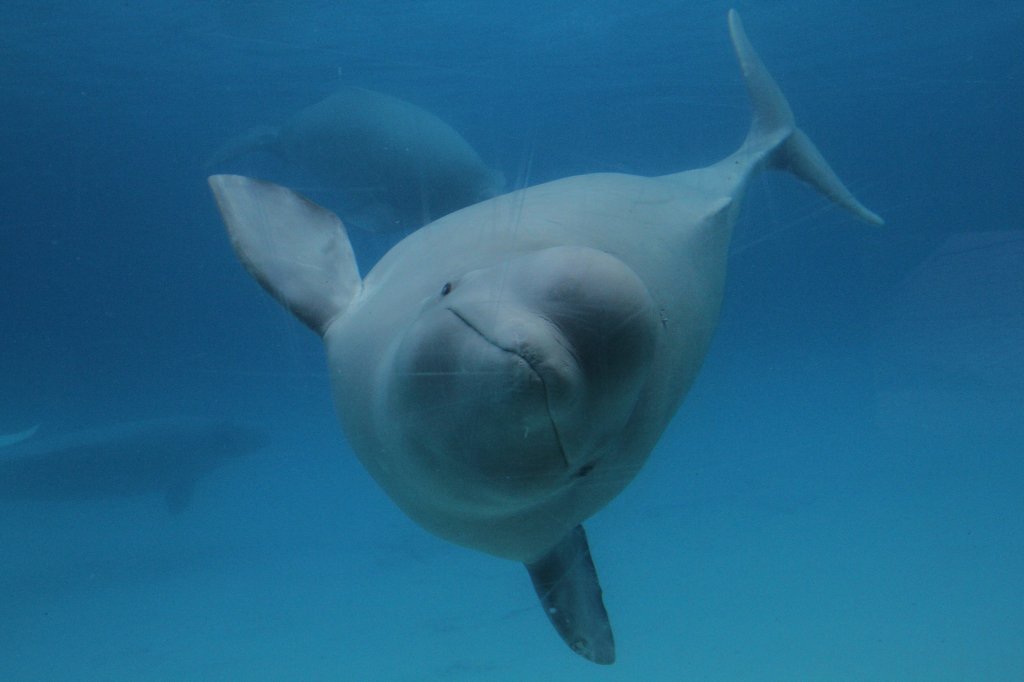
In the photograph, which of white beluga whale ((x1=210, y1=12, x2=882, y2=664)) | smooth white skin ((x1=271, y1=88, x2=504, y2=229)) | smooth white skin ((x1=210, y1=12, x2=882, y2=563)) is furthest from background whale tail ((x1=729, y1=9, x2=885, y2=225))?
smooth white skin ((x1=271, y1=88, x2=504, y2=229))

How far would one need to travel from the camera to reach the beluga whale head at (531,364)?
5.69 feet

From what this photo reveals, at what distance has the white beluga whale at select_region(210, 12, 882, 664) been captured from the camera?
1.80m

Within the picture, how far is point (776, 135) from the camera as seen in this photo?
6973mm

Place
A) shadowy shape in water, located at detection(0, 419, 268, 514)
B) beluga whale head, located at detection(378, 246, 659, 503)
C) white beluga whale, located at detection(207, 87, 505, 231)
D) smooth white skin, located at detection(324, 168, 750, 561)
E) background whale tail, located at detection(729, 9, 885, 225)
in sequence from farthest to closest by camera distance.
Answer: shadowy shape in water, located at detection(0, 419, 268, 514) → white beluga whale, located at detection(207, 87, 505, 231) → background whale tail, located at detection(729, 9, 885, 225) → smooth white skin, located at detection(324, 168, 750, 561) → beluga whale head, located at detection(378, 246, 659, 503)

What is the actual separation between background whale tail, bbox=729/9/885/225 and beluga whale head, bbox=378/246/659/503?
5346 millimetres

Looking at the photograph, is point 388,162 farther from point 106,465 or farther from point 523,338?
point 106,465

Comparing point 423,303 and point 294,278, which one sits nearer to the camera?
point 423,303

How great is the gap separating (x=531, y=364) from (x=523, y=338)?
6cm

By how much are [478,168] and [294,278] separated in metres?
6.55

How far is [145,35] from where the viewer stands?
19.0 m

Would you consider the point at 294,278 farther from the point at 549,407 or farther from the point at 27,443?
the point at 27,443

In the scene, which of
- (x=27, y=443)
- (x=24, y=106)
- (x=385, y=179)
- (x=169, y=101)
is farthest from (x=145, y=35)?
(x=385, y=179)

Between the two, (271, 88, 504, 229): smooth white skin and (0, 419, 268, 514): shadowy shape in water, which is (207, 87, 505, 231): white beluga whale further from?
(0, 419, 268, 514): shadowy shape in water

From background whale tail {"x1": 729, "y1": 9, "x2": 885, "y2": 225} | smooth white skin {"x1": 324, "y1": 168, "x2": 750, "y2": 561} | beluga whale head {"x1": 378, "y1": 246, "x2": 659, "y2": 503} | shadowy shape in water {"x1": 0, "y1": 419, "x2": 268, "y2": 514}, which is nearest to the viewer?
beluga whale head {"x1": 378, "y1": 246, "x2": 659, "y2": 503}
